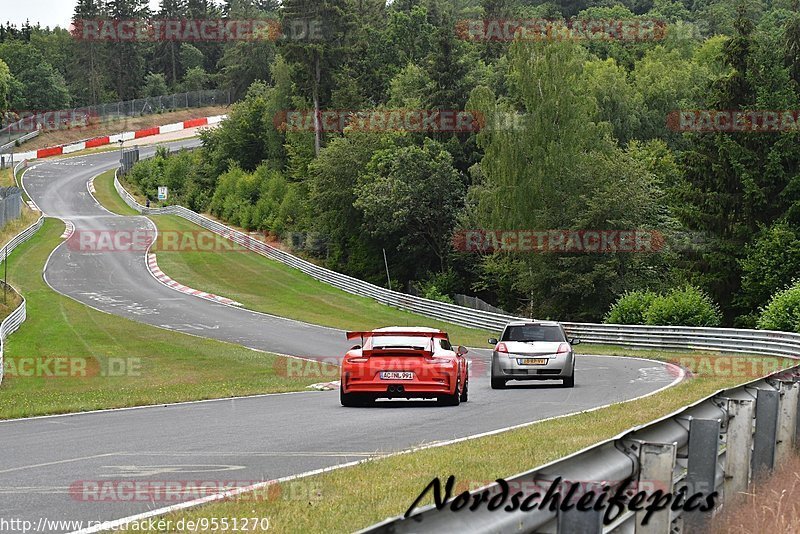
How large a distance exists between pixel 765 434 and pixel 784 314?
30.6 metres

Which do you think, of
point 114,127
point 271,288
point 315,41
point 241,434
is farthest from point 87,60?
point 241,434

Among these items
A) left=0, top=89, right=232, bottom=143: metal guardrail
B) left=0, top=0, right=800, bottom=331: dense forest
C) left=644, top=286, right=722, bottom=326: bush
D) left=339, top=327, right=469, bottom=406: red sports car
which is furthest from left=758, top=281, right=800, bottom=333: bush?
left=0, top=89, right=232, bottom=143: metal guardrail

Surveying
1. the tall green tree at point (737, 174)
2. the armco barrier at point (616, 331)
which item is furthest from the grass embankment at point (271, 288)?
the tall green tree at point (737, 174)

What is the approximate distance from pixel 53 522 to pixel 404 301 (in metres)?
48.8

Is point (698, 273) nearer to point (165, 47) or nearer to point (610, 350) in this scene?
point (610, 350)

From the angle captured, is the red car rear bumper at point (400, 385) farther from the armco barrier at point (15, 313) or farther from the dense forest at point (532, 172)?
the dense forest at point (532, 172)

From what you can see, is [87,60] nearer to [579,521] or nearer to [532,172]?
[532,172]

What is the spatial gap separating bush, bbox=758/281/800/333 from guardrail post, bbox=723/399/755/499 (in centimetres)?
3060

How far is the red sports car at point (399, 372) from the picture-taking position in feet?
59.8

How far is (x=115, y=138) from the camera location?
137 metres

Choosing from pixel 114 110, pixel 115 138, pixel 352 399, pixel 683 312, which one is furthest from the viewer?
pixel 114 110

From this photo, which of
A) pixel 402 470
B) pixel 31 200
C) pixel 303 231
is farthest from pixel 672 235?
pixel 31 200

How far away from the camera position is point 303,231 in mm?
78125

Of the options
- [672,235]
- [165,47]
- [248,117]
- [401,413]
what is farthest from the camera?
[165,47]
